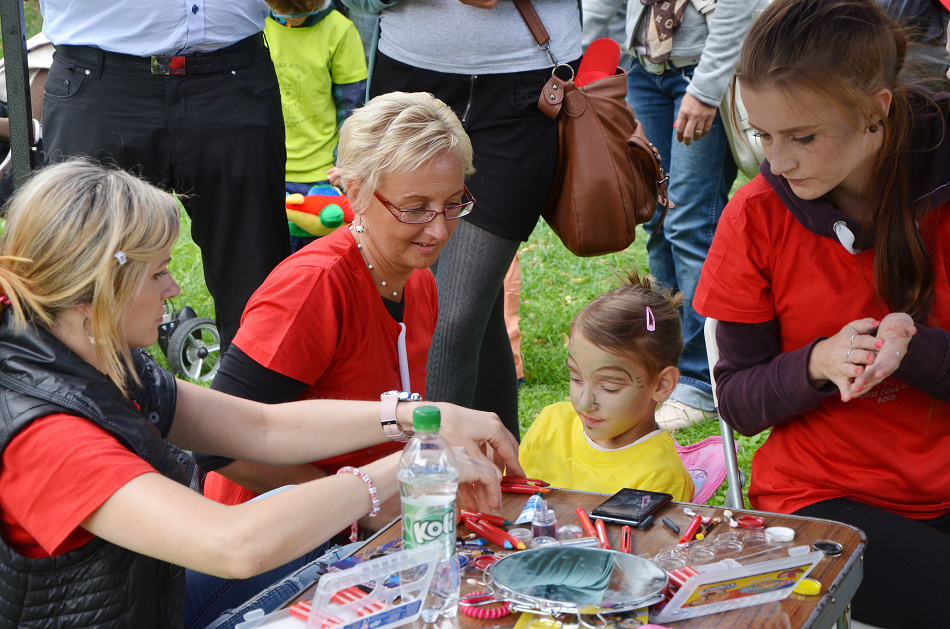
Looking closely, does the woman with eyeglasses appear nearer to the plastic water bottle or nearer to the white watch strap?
the white watch strap

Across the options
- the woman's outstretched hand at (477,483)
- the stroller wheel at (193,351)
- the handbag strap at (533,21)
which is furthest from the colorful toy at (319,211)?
the woman's outstretched hand at (477,483)

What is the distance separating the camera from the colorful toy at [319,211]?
171 inches

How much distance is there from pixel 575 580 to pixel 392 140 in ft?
4.04

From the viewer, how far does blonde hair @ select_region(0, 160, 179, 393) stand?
60.8 inches

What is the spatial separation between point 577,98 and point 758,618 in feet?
5.95

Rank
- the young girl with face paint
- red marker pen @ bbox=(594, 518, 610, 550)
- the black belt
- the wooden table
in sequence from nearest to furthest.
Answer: the wooden table < red marker pen @ bbox=(594, 518, 610, 550) < the young girl with face paint < the black belt

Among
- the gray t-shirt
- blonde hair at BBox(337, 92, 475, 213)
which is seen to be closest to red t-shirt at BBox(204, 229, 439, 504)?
blonde hair at BBox(337, 92, 475, 213)

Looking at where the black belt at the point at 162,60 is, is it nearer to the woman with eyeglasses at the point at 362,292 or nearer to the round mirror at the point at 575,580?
the woman with eyeglasses at the point at 362,292

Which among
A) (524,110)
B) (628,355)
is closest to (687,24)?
(524,110)

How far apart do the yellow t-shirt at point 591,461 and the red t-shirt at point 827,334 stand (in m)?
0.28

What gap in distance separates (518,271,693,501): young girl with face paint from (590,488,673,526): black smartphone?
541 mm

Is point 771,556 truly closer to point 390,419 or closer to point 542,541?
point 542,541

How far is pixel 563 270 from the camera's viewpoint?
6.39 m

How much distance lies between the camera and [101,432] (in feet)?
4.91
